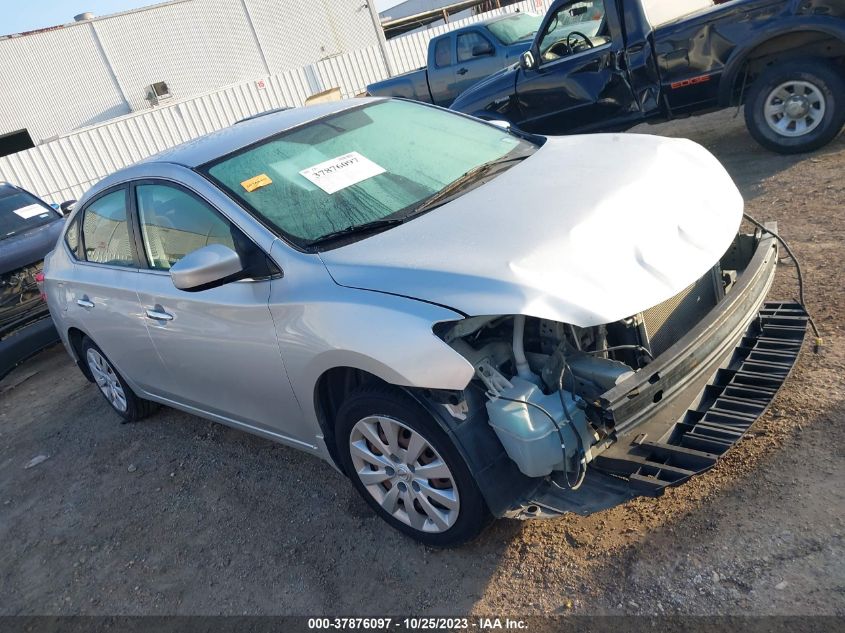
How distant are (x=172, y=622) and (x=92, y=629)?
1.42 feet

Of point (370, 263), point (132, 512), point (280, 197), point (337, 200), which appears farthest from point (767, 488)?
point (132, 512)

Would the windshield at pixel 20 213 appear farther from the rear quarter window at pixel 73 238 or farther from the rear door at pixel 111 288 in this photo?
the rear door at pixel 111 288

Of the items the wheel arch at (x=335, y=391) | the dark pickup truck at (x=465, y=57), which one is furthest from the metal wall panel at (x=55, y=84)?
the wheel arch at (x=335, y=391)

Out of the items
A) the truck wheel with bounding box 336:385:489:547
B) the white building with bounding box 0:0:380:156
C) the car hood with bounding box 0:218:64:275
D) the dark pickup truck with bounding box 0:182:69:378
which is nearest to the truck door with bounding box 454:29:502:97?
the dark pickup truck with bounding box 0:182:69:378

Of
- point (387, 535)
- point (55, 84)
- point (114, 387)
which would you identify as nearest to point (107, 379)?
point (114, 387)

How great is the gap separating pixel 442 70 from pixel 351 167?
9.49m

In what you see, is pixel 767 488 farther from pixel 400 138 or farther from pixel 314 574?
pixel 400 138

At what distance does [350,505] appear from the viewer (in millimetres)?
3402

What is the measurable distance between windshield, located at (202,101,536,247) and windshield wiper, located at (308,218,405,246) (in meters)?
0.02

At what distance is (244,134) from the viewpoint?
3648 millimetres

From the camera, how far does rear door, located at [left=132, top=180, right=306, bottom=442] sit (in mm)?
3070

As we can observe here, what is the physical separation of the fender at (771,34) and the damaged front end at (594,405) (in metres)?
4.26

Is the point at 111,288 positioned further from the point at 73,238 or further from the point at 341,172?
the point at 341,172

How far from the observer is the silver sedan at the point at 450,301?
7.89 feet
